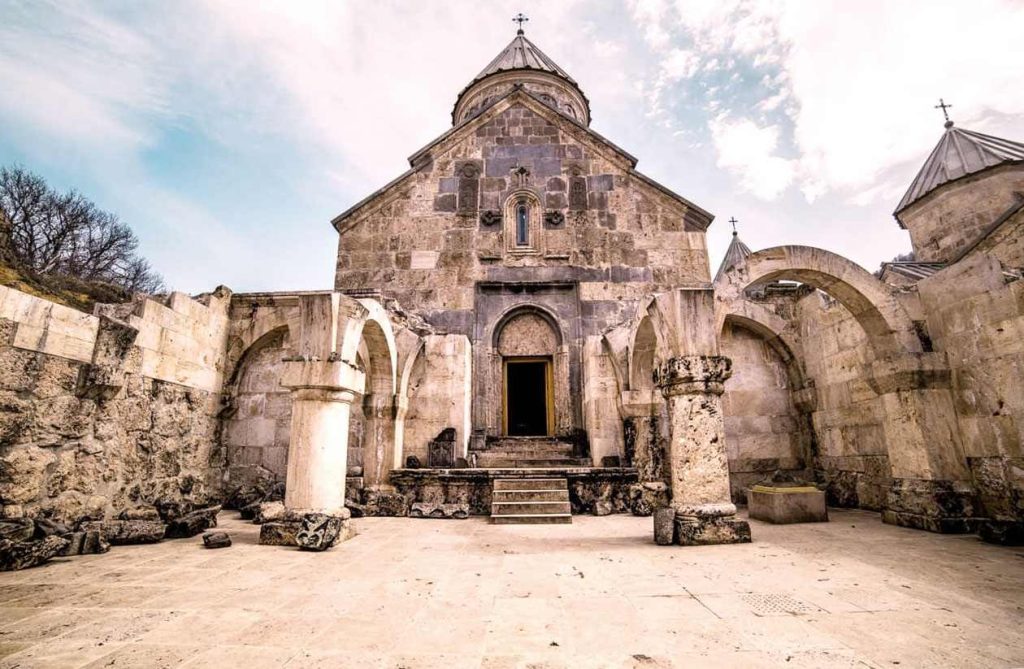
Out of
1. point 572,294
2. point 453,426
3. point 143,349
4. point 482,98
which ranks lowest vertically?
point 453,426

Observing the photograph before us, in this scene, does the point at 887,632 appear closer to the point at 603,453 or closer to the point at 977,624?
the point at 977,624

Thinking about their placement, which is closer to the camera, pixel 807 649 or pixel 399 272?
pixel 807 649

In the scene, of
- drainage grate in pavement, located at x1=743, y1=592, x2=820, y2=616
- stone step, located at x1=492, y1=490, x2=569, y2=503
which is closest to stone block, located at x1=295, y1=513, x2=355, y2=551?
stone step, located at x1=492, y1=490, x2=569, y2=503

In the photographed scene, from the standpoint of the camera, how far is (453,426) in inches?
305

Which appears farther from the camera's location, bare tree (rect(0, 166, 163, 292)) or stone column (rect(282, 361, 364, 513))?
bare tree (rect(0, 166, 163, 292))

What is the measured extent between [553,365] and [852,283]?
518 centimetres

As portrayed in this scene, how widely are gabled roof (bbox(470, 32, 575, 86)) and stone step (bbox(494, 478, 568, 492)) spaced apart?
12350 millimetres

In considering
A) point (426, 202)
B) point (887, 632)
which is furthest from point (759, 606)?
point (426, 202)

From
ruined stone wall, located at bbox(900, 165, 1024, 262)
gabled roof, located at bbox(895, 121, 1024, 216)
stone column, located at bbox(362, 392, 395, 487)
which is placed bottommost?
stone column, located at bbox(362, 392, 395, 487)

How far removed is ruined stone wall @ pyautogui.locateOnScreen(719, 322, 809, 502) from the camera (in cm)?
809

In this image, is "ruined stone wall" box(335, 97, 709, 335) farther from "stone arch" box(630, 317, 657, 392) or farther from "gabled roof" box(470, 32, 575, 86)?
"gabled roof" box(470, 32, 575, 86)

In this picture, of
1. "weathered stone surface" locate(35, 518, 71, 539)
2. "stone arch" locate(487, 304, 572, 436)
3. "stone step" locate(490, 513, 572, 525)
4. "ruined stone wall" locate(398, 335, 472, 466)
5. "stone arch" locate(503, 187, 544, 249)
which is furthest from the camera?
"stone arch" locate(503, 187, 544, 249)

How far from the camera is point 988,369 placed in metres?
5.06

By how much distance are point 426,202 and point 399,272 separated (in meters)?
1.74
